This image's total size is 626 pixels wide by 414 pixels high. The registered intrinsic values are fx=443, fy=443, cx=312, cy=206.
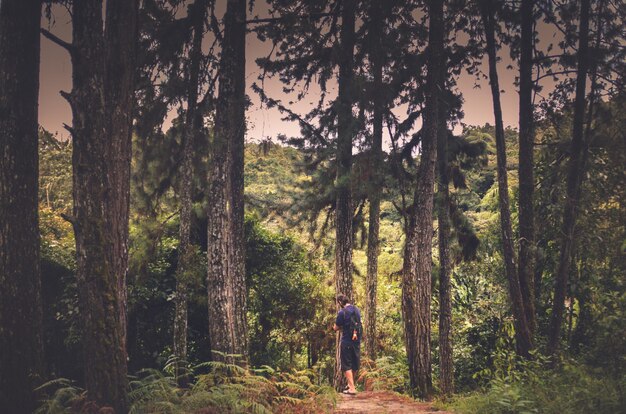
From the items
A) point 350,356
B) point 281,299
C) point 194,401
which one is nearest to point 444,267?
point 350,356

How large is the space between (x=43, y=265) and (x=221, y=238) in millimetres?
6790

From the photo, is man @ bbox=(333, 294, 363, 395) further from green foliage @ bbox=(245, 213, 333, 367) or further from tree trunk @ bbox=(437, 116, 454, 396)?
green foliage @ bbox=(245, 213, 333, 367)

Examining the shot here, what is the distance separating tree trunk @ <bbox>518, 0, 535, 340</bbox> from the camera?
31.9 ft

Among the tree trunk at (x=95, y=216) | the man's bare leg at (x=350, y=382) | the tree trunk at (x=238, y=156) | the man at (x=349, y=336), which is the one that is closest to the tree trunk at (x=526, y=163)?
the man at (x=349, y=336)

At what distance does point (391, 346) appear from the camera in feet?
56.6

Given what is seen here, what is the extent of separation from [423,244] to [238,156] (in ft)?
14.4

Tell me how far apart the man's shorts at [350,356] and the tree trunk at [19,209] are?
5.51 meters

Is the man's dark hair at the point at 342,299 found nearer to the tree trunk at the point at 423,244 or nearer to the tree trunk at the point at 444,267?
the tree trunk at the point at 423,244

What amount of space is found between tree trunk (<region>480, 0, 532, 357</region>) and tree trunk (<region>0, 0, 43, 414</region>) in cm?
847

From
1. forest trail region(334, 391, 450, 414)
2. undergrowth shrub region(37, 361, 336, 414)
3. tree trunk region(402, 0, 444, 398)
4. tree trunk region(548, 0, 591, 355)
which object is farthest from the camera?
tree trunk region(402, 0, 444, 398)

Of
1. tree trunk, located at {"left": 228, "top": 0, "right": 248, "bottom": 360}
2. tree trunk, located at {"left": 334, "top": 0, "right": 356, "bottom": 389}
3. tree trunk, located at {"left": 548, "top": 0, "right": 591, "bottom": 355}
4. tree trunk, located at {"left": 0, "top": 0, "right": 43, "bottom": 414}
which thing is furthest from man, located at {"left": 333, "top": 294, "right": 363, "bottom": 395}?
tree trunk, located at {"left": 0, "top": 0, "right": 43, "bottom": 414}

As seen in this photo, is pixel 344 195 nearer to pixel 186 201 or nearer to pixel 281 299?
pixel 186 201

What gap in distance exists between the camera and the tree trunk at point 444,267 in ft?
37.7

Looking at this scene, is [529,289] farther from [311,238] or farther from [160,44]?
[160,44]
